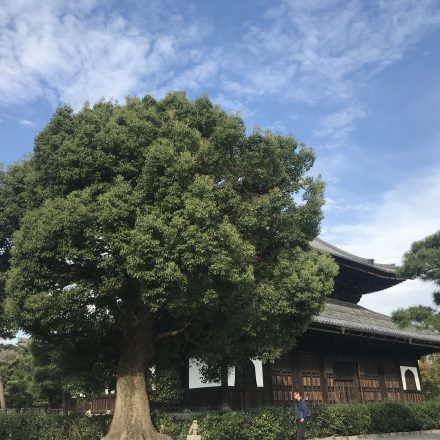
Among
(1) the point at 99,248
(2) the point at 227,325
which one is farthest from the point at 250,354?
(1) the point at 99,248

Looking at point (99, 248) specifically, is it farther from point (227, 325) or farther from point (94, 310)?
point (227, 325)

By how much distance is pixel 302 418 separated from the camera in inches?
512

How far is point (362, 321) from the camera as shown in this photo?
2144 cm

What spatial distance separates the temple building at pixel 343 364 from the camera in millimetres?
17391

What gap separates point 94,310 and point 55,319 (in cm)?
197

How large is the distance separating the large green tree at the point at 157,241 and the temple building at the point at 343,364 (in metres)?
2.98

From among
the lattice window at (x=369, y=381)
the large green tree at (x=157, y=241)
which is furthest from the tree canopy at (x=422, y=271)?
the lattice window at (x=369, y=381)

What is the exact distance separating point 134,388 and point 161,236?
203 inches

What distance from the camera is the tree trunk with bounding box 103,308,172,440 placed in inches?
504

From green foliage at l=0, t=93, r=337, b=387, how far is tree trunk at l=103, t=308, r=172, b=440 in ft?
1.24

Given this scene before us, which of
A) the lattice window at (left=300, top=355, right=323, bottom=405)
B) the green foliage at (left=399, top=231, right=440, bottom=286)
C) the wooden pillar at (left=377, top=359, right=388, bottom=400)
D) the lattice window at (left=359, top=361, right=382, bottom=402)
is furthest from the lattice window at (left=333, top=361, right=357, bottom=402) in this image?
the green foliage at (left=399, top=231, right=440, bottom=286)

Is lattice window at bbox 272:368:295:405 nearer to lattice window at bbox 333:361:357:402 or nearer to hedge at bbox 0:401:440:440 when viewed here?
hedge at bbox 0:401:440:440

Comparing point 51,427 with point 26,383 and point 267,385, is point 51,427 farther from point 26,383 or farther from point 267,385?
point 26,383

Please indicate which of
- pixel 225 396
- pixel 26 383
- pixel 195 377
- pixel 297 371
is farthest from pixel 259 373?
pixel 26 383
